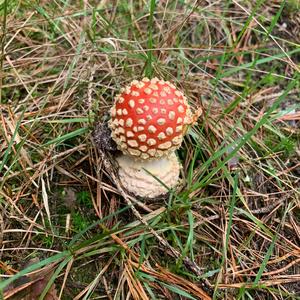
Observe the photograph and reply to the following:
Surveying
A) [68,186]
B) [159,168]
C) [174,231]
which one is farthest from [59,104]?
[174,231]

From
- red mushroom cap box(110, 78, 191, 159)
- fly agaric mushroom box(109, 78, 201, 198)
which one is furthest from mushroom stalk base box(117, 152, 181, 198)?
red mushroom cap box(110, 78, 191, 159)

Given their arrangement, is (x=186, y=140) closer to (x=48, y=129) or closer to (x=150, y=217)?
(x=150, y=217)

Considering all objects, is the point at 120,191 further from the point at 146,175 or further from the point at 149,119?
the point at 149,119

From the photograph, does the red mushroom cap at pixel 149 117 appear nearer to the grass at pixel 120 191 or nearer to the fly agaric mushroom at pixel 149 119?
the fly agaric mushroom at pixel 149 119

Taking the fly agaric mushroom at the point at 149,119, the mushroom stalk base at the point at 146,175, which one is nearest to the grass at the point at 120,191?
the mushroom stalk base at the point at 146,175

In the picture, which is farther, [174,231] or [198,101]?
[198,101]

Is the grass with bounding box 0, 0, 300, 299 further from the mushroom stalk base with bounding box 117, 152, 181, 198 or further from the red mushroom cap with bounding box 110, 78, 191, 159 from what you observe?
the red mushroom cap with bounding box 110, 78, 191, 159
